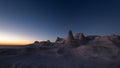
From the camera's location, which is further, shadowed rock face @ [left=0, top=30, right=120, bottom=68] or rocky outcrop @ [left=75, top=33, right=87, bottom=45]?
rocky outcrop @ [left=75, top=33, right=87, bottom=45]

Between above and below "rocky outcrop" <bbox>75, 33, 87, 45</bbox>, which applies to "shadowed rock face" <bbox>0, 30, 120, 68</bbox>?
below

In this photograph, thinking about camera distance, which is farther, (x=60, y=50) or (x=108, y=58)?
(x=60, y=50)

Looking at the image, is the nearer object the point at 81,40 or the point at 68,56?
the point at 68,56

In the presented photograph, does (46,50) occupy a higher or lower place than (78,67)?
higher

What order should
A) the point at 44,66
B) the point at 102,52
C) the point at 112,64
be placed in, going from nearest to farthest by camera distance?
the point at 44,66, the point at 112,64, the point at 102,52

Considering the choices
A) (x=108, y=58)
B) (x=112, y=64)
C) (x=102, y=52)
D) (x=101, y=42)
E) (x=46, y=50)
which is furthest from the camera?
(x=101, y=42)

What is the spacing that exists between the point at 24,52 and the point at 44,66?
18.0 meters

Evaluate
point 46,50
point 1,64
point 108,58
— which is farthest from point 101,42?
point 1,64

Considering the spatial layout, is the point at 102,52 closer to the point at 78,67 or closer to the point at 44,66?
the point at 78,67

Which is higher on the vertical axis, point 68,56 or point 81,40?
point 81,40

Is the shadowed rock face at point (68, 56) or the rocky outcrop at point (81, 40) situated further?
the rocky outcrop at point (81, 40)

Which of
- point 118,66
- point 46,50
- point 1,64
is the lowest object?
point 118,66

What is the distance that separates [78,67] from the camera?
33.8m

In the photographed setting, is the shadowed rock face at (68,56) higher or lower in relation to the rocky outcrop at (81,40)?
lower
